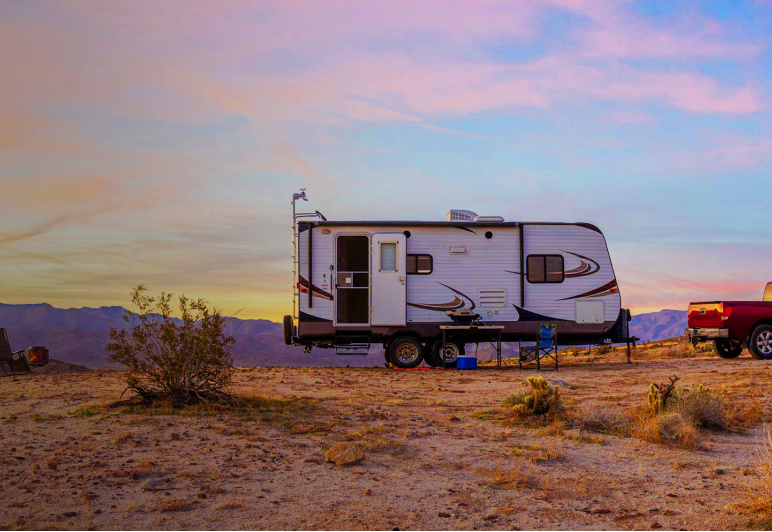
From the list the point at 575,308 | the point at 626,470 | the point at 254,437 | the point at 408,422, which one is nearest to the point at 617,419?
the point at 626,470

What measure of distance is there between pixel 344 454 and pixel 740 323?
13.5 m

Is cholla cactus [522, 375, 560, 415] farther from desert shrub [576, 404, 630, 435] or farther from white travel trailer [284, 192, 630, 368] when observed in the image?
white travel trailer [284, 192, 630, 368]

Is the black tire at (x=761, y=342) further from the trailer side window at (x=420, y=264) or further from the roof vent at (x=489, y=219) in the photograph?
the trailer side window at (x=420, y=264)

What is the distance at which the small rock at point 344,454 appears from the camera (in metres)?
6.35

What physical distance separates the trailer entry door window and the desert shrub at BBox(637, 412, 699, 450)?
9135 mm

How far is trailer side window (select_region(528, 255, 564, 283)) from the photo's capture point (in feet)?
55.2

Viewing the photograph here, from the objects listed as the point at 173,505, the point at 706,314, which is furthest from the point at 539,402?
the point at 706,314

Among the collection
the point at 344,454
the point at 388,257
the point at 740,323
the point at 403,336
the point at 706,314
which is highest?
the point at 388,257

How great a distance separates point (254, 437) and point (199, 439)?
59cm

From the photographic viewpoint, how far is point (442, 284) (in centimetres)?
1664

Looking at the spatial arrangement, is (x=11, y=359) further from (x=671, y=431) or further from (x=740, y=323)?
(x=740, y=323)

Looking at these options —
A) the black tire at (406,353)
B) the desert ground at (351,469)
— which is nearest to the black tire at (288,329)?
the black tire at (406,353)

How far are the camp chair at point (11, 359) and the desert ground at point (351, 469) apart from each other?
585 centimetres

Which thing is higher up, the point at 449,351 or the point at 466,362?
the point at 449,351
